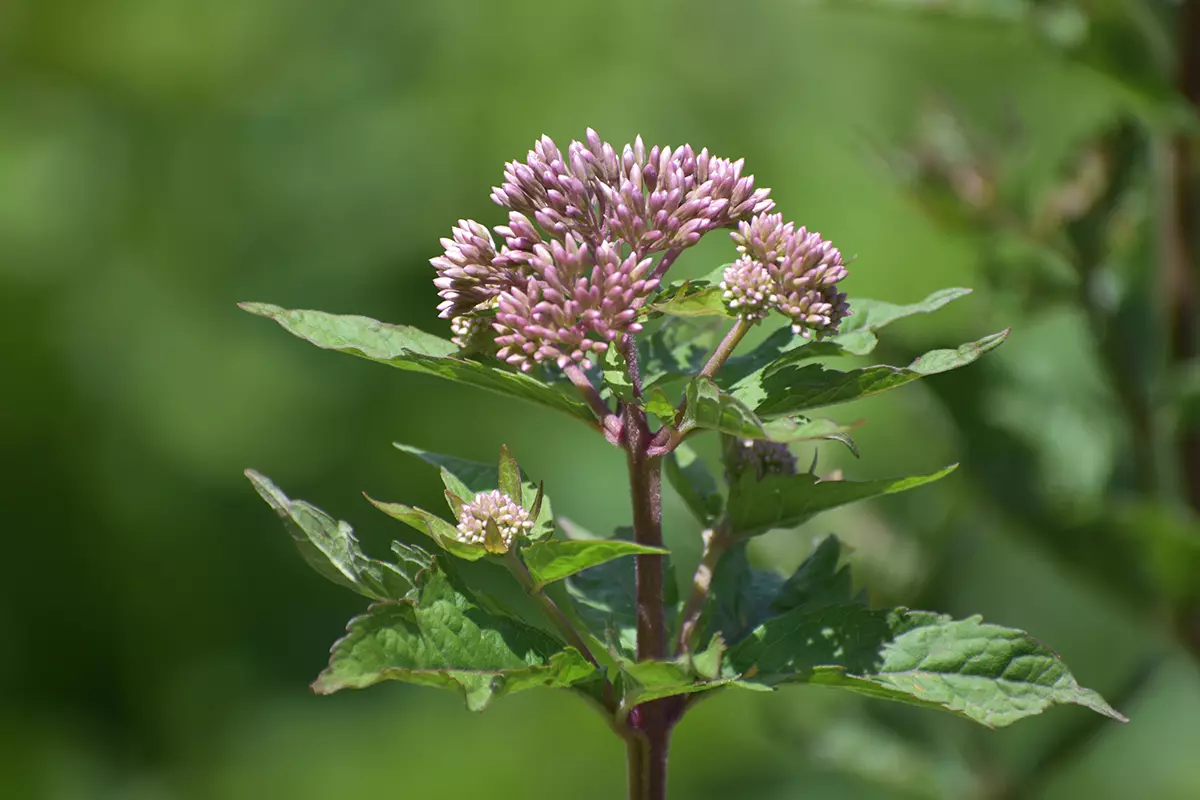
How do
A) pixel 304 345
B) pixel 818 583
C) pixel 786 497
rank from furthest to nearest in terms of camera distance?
pixel 304 345 < pixel 818 583 < pixel 786 497

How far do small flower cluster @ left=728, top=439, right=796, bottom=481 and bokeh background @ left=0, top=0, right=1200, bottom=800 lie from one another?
1973 mm

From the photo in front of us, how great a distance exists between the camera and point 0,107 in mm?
4773

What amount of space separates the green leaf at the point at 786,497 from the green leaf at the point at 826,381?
5 cm

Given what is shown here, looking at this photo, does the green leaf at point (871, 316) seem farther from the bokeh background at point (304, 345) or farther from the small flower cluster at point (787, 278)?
the bokeh background at point (304, 345)

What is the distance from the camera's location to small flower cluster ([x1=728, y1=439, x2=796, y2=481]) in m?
0.91

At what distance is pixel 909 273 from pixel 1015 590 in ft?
5.06

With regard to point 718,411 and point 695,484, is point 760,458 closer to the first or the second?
point 695,484

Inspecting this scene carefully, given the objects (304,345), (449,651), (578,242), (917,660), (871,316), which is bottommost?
(917,660)

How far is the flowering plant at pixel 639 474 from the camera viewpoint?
765mm

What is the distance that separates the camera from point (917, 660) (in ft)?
2.67

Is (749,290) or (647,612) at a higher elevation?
(749,290)

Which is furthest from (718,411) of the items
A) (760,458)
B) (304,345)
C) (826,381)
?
(304,345)

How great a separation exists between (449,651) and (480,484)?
19cm

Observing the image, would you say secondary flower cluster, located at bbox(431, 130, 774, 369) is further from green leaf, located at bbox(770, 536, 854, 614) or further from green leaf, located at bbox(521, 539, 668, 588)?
green leaf, located at bbox(770, 536, 854, 614)
